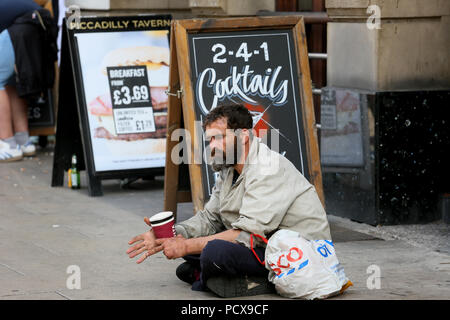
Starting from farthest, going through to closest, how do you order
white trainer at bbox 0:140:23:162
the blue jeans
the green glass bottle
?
white trainer at bbox 0:140:23:162
the green glass bottle
the blue jeans

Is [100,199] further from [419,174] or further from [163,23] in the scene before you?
[419,174]

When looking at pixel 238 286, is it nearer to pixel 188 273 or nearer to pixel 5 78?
pixel 188 273

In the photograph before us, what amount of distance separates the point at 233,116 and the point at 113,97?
3.86 meters

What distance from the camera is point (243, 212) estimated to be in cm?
497

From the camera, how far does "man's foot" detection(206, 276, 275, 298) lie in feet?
16.9

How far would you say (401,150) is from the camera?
23.4 feet

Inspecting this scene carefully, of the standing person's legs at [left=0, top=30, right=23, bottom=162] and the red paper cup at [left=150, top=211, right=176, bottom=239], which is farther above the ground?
the red paper cup at [left=150, top=211, right=176, bottom=239]

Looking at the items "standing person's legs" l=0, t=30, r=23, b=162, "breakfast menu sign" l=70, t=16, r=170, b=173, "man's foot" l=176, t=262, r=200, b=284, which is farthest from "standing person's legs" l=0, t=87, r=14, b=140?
"man's foot" l=176, t=262, r=200, b=284

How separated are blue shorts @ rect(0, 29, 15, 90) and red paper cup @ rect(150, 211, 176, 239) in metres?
6.18

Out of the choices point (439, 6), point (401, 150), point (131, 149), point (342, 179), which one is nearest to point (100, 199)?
point (131, 149)

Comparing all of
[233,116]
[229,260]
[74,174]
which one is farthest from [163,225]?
[74,174]

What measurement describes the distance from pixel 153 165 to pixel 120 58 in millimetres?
1086

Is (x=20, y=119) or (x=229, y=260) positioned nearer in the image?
(x=229, y=260)

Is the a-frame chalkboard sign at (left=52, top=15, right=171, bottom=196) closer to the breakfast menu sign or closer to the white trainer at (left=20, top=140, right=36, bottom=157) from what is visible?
the breakfast menu sign
